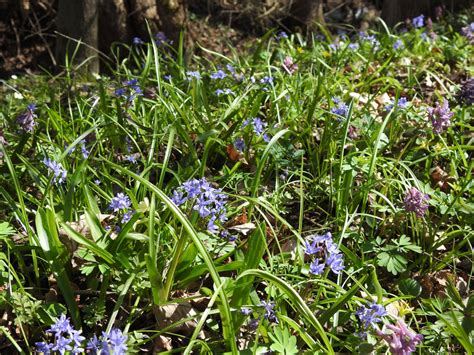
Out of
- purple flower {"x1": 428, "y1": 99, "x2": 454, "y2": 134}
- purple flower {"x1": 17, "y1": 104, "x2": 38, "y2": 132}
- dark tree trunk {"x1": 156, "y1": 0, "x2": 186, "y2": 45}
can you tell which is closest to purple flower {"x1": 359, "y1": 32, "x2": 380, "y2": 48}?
purple flower {"x1": 428, "y1": 99, "x2": 454, "y2": 134}

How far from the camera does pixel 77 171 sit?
7.29ft

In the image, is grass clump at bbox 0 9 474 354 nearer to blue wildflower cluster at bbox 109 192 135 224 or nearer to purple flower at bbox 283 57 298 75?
blue wildflower cluster at bbox 109 192 135 224

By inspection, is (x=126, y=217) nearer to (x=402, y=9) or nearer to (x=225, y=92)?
(x=225, y=92)

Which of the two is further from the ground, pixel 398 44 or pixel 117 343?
pixel 398 44

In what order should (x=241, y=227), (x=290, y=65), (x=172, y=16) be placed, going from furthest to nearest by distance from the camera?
1. (x=172, y=16)
2. (x=290, y=65)
3. (x=241, y=227)

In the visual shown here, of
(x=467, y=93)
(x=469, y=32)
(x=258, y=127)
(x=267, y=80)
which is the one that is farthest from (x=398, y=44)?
(x=258, y=127)

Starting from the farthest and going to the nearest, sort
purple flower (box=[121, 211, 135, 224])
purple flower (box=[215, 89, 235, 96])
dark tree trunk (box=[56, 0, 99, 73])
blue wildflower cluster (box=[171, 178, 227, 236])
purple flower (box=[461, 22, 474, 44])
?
dark tree trunk (box=[56, 0, 99, 73]), purple flower (box=[461, 22, 474, 44]), purple flower (box=[215, 89, 235, 96]), purple flower (box=[121, 211, 135, 224]), blue wildflower cluster (box=[171, 178, 227, 236])

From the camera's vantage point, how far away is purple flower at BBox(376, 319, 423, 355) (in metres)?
1.74

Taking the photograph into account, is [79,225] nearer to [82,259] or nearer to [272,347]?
[82,259]

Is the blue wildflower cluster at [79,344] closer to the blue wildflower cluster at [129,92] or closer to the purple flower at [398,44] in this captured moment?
the blue wildflower cluster at [129,92]

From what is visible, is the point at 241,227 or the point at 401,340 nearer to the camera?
the point at 401,340

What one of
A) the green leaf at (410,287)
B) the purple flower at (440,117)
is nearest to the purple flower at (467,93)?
the purple flower at (440,117)

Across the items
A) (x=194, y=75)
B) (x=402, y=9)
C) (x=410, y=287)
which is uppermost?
(x=194, y=75)

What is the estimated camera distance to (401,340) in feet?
5.77
